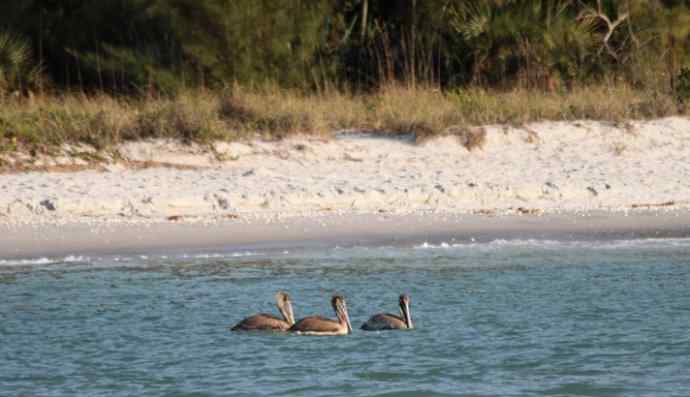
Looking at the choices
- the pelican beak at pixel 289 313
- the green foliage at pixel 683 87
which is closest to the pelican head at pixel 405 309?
the pelican beak at pixel 289 313

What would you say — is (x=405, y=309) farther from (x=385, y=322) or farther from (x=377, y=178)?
(x=377, y=178)

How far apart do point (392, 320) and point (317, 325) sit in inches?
19.6

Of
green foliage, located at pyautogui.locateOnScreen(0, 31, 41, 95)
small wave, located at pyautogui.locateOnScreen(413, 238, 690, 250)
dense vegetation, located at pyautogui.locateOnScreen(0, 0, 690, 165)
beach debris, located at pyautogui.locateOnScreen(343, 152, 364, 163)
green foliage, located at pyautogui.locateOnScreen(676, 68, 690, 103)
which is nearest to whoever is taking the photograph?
small wave, located at pyautogui.locateOnScreen(413, 238, 690, 250)

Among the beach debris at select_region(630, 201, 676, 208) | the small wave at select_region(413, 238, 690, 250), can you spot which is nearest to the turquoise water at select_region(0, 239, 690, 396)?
the small wave at select_region(413, 238, 690, 250)

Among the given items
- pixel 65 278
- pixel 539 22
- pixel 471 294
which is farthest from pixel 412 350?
pixel 539 22

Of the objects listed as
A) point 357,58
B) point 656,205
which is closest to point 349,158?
point 656,205

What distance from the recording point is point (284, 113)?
16.2 meters

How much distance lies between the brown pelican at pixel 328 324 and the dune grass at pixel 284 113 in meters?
5.84

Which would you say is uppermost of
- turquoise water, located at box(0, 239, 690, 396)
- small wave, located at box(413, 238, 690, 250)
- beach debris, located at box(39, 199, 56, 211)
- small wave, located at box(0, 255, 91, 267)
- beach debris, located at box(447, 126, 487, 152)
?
beach debris, located at box(447, 126, 487, 152)

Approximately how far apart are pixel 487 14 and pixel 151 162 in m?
7.21

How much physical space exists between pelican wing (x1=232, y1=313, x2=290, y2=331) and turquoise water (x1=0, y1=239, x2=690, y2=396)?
0.09 metres

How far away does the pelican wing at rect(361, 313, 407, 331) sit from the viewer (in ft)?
31.7

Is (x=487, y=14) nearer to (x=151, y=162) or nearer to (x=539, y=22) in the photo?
(x=539, y=22)

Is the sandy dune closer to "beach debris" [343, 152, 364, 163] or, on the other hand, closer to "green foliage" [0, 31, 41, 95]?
"beach debris" [343, 152, 364, 163]
